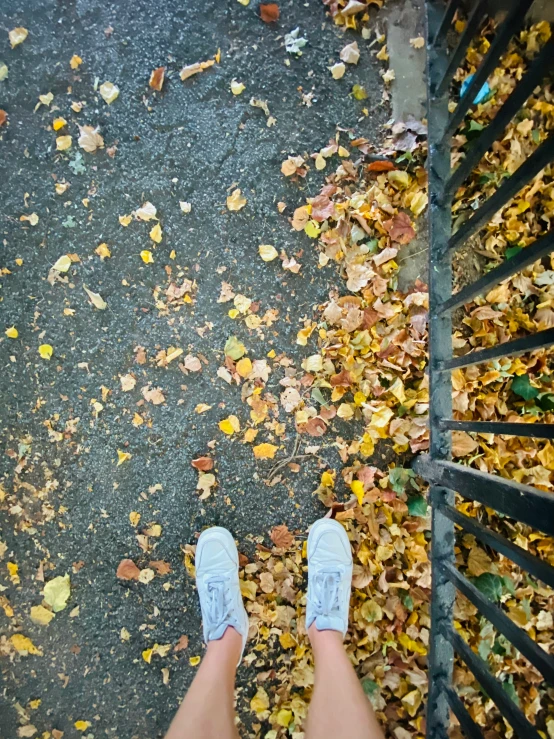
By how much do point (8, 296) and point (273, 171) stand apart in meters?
1.30

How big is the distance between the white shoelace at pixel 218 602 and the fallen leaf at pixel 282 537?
0.27 meters

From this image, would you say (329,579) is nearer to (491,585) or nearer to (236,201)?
(491,585)

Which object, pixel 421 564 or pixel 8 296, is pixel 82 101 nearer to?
pixel 8 296

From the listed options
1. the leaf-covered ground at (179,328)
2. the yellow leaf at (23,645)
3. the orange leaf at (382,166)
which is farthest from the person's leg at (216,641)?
the orange leaf at (382,166)

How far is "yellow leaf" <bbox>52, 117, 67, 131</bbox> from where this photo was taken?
2.14 m

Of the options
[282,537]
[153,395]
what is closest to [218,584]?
[282,537]

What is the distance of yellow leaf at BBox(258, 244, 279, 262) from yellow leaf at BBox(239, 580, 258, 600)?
1.40m

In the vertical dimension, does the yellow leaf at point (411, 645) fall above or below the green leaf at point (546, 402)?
below

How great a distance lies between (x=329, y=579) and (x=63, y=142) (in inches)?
86.0

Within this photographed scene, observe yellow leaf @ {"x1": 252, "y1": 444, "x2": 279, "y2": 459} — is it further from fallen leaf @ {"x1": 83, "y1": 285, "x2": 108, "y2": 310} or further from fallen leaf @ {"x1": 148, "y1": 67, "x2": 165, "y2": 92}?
fallen leaf @ {"x1": 148, "y1": 67, "x2": 165, "y2": 92}

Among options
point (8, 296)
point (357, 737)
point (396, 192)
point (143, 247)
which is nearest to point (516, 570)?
point (357, 737)

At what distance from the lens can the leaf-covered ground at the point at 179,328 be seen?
2.10 m

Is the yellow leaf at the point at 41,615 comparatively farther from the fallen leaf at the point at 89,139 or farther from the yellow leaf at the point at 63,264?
the fallen leaf at the point at 89,139

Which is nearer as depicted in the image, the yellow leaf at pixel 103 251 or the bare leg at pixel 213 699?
the bare leg at pixel 213 699
